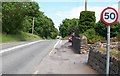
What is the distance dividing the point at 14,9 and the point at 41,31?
5402cm

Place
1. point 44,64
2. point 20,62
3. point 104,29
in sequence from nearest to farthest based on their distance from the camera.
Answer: point 44,64 → point 20,62 → point 104,29

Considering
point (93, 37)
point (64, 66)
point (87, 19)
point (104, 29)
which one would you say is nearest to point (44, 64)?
point (64, 66)

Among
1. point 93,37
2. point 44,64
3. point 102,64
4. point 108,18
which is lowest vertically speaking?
point 44,64

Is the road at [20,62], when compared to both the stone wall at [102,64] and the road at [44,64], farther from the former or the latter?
the stone wall at [102,64]

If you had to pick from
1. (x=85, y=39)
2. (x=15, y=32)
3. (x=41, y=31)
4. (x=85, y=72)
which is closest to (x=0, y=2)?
(x=15, y=32)

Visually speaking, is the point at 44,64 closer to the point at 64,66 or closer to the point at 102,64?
the point at 64,66

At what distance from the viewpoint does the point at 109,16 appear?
11352 millimetres

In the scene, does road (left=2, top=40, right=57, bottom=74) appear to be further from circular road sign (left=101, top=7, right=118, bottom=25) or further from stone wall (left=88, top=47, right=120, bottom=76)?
circular road sign (left=101, top=7, right=118, bottom=25)

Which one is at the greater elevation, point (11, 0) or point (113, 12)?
point (11, 0)

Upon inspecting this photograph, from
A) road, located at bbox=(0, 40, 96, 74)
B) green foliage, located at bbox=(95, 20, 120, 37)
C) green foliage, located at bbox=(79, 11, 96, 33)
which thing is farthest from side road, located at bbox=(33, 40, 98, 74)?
green foliage, located at bbox=(79, 11, 96, 33)

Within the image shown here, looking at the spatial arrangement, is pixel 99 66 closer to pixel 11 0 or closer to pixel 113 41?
pixel 113 41

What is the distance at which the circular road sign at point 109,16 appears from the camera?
11281 millimetres

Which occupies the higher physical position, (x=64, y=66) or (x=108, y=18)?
(x=108, y=18)

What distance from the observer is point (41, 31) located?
113m
